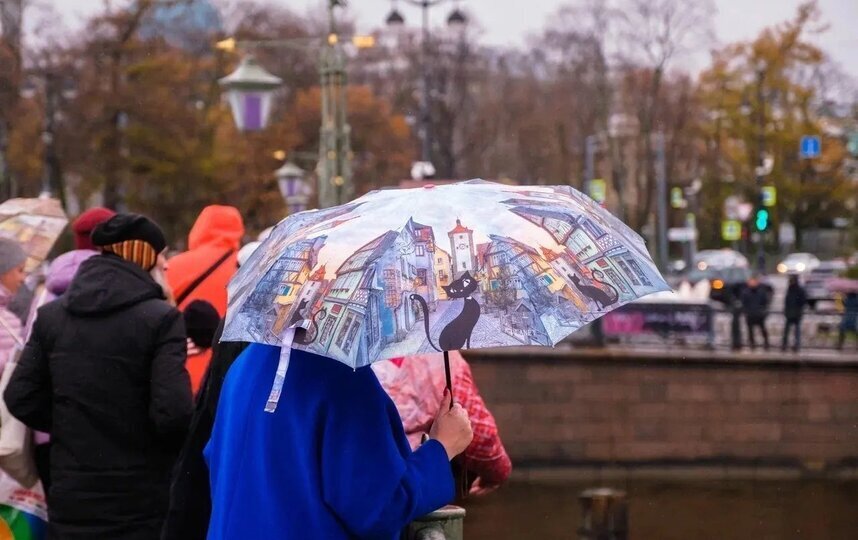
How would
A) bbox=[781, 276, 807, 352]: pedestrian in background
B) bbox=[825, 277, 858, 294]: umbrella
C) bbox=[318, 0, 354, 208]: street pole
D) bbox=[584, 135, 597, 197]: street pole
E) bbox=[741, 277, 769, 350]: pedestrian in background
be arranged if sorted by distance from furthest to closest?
bbox=[584, 135, 597, 197]: street pole → bbox=[825, 277, 858, 294]: umbrella → bbox=[741, 277, 769, 350]: pedestrian in background → bbox=[781, 276, 807, 352]: pedestrian in background → bbox=[318, 0, 354, 208]: street pole

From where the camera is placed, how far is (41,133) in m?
33.7

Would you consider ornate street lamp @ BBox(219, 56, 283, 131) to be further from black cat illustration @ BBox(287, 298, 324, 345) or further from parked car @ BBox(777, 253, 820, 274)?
parked car @ BBox(777, 253, 820, 274)

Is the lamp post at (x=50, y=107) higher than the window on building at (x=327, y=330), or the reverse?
the lamp post at (x=50, y=107)

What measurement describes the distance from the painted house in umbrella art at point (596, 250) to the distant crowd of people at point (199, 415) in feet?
1.28

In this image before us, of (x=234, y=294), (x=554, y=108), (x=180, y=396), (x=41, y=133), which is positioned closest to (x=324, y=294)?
(x=234, y=294)

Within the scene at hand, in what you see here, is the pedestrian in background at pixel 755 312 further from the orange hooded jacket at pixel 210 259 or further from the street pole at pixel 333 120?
the orange hooded jacket at pixel 210 259

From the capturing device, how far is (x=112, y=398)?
418 cm

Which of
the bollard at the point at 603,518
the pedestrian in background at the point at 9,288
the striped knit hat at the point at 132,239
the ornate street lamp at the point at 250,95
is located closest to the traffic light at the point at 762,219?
the ornate street lamp at the point at 250,95

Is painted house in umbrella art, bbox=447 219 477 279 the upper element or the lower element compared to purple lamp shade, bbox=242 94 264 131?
lower

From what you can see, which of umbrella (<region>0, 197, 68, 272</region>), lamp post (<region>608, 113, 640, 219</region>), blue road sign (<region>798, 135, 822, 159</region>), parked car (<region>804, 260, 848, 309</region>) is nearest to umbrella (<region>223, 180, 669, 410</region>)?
umbrella (<region>0, 197, 68, 272</region>)

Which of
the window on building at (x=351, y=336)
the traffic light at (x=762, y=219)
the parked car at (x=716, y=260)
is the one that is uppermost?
the parked car at (x=716, y=260)

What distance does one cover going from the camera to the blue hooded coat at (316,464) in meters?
2.57

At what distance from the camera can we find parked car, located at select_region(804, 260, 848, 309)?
36797 mm

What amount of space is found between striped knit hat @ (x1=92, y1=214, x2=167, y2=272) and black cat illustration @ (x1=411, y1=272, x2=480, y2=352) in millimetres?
1824
